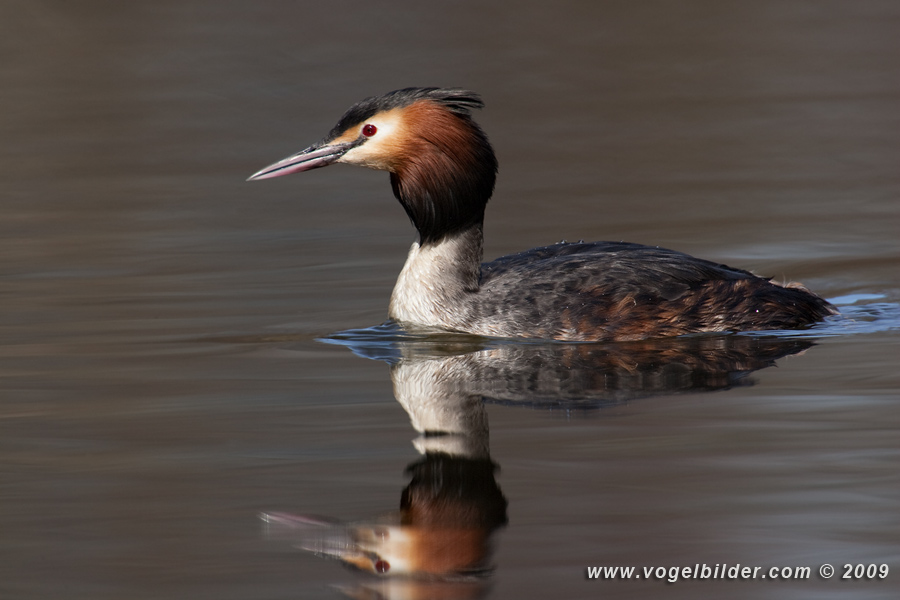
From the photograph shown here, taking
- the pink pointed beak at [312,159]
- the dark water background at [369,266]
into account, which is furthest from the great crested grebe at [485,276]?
the dark water background at [369,266]

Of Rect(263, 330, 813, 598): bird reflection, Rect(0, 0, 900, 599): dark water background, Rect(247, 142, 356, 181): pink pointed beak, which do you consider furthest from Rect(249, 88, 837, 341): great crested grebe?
Rect(0, 0, 900, 599): dark water background

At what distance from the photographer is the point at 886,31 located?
1923 centimetres

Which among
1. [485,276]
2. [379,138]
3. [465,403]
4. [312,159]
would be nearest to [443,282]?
[485,276]

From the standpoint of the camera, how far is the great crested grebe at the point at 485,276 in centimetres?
781

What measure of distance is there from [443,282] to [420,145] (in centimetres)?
85

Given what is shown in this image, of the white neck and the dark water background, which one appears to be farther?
the white neck

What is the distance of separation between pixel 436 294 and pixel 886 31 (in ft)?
43.8

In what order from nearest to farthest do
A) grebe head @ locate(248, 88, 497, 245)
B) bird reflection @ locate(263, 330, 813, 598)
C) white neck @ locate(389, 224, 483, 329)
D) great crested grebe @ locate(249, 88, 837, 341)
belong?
bird reflection @ locate(263, 330, 813, 598)
great crested grebe @ locate(249, 88, 837, 341)
grebe head @ locate(248, 88, 497, 245)
white neck @ locate(389, 224, 483, 329)

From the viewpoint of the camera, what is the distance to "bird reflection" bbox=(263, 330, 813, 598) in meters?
4.92

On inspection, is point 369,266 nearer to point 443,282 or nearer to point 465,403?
point 443,282

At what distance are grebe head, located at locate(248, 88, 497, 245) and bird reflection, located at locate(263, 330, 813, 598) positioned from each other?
0.94 m

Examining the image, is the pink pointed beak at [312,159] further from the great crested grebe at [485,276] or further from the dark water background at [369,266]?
the dark water background at [369,266]

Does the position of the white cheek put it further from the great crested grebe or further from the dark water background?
the dark water background

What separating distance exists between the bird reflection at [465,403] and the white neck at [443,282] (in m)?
0.18
